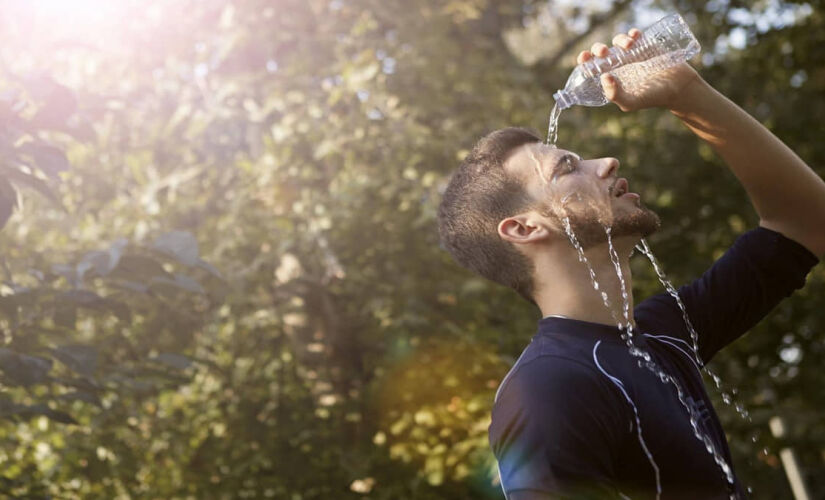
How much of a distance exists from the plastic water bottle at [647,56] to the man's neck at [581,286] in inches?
17.1

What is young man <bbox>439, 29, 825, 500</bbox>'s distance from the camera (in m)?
1.38

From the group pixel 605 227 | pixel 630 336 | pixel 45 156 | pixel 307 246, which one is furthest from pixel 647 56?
pixel 307 246

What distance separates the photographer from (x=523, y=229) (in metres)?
1.89

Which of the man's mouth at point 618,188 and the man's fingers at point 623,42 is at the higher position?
the man's fingers at point 623,42

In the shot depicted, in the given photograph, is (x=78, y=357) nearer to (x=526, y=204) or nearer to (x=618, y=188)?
(x=526, y=204)

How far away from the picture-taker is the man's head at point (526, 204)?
1.84 metres

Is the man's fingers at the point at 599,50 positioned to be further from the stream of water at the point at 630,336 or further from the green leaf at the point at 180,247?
the green leaf at the point at 180,247

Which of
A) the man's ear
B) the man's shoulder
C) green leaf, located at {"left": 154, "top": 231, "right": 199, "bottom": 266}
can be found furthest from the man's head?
green leaf, located at {"left": 154, "top": 231, "right": 199, "bottom": 266}

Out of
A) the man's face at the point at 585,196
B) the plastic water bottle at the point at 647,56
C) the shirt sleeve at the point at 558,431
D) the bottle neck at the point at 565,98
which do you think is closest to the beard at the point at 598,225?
the man's face at the point at 585,196

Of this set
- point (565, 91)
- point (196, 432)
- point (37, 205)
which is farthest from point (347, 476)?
point (565, 91)

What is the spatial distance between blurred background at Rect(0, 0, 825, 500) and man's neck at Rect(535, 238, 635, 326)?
1560mm

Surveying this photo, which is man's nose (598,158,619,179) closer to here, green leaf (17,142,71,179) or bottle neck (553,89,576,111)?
bottle neck (553,89,576,111)

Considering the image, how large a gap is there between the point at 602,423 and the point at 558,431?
11cm

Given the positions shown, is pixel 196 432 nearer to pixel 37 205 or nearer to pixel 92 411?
pixel 92 411
